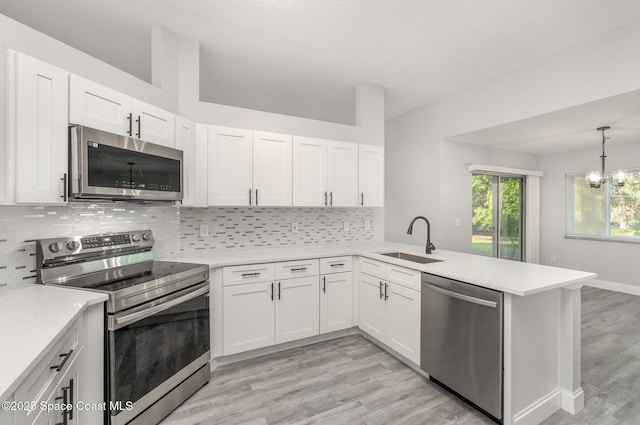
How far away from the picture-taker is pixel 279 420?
186cm

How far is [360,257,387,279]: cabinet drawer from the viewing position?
2720 millimetres

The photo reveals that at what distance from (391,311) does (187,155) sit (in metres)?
2.25

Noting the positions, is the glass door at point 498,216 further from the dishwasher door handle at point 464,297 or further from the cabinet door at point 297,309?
the cabinet door at point 297,309

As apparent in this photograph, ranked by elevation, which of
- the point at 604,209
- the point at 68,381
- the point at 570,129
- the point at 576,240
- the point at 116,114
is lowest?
the point at 68,381

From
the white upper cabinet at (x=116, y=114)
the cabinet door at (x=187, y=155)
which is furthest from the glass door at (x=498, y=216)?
the white upper cabinet at (x=116, y=114)

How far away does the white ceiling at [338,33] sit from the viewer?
2.18m

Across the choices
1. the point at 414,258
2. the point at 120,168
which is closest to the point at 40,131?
the point at 120,168

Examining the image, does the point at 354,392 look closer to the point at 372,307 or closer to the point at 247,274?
the point at 372,307

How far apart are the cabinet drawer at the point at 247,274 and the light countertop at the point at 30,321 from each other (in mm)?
981

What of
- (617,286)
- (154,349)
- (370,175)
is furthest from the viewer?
(617,286)

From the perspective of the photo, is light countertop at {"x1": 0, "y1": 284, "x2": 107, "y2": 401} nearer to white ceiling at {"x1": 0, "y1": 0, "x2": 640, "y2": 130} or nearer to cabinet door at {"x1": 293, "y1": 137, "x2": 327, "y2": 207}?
cabinet door at {"x1": 293, "y1": 137, "x2": 327, "y2": 207}

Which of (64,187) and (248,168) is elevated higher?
(248,168)

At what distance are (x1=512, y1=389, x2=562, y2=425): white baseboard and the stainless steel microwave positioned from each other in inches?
109

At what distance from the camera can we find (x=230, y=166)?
2703mm
